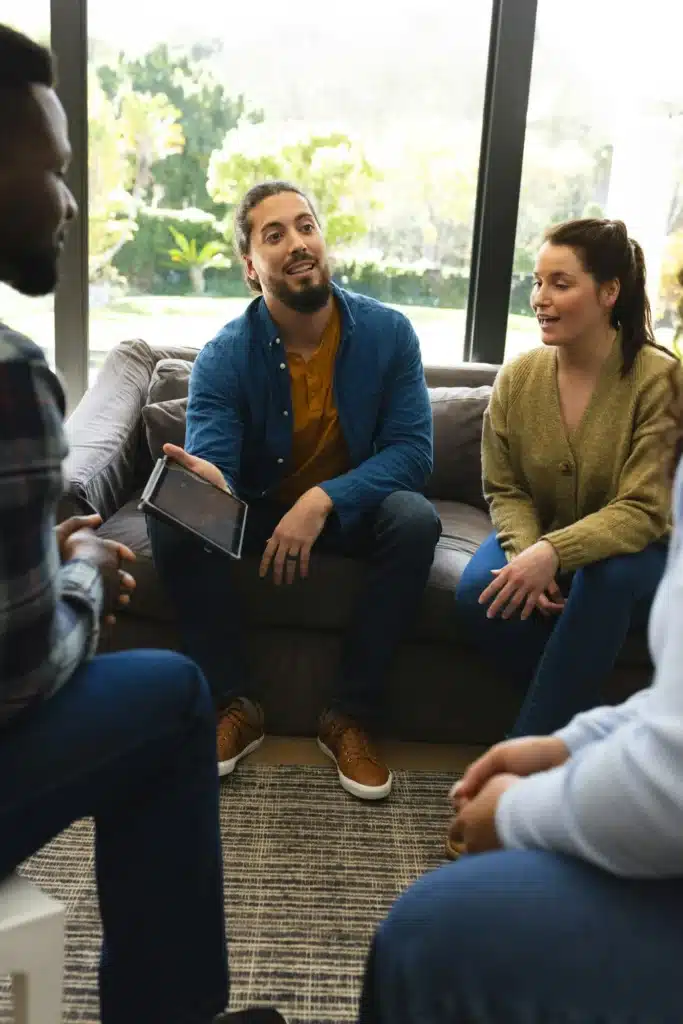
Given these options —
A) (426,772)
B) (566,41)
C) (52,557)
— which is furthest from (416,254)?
(52,557)

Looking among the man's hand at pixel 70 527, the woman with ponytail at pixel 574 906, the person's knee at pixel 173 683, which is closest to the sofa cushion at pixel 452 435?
the man's hand at pixel 70 527

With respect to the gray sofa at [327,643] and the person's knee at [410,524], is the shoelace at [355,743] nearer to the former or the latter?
the gray sofa at [327,643]

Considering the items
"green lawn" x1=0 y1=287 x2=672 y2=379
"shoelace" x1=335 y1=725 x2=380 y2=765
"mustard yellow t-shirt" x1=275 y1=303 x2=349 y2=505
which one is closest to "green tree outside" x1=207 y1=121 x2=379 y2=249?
"green lawn" x1=0 y1=287 x2=672 y2=379

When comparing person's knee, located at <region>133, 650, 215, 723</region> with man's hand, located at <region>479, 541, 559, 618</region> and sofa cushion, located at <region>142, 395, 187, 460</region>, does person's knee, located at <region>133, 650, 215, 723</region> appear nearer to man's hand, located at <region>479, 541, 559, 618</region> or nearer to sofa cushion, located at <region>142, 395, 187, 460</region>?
man's hand, located at <region>479, 541, 559, 618</region>

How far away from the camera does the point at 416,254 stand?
3090 mm

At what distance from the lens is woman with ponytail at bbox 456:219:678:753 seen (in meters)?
1.76

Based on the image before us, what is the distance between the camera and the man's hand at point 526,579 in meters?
1.80

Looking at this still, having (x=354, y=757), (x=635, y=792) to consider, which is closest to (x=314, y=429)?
(x=354, y=757)

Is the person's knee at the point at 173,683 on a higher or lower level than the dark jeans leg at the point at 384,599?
higher

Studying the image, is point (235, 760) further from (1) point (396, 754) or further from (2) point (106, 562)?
(2) point (106, 562)

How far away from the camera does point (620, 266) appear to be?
1.94m

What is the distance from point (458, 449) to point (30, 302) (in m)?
1.52

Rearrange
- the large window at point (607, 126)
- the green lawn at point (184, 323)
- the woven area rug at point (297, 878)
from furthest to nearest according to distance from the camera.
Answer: the green lawn at point (184, 323)
the large window at point (607, 126)
the woven area rug at point (297, 878)

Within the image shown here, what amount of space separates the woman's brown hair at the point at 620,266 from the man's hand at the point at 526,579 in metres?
0.44
